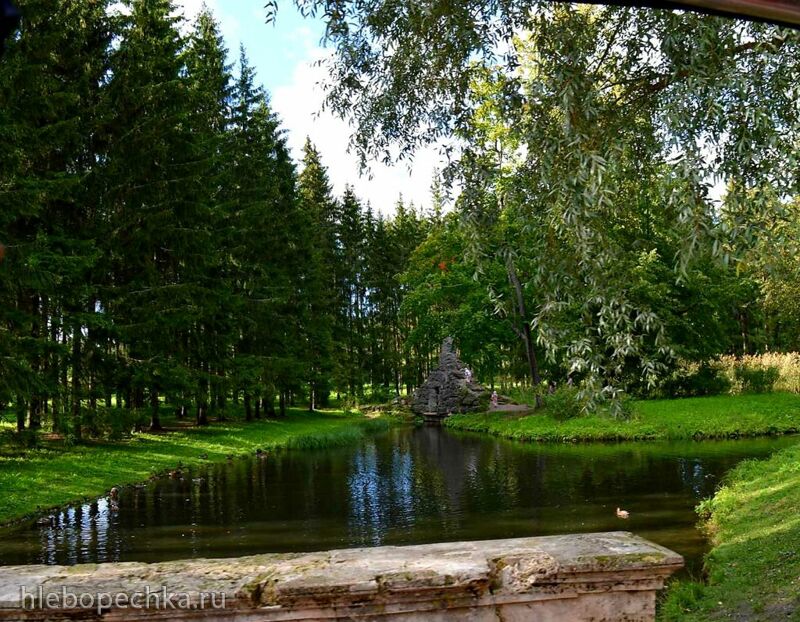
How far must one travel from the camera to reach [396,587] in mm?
3893

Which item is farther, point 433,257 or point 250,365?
point 433,257

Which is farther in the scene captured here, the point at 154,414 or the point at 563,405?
the point at 563,405

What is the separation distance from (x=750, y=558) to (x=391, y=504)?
25.2ft

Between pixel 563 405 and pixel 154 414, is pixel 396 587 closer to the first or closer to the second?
pixel 154 414

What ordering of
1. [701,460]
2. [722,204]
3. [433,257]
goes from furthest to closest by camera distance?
[433,257], [701,460], [722,204]

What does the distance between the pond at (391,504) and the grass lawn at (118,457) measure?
746 millimetres

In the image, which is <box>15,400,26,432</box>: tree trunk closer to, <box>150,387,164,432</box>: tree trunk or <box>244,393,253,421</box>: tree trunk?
<box>150,387,164,432</box>: tree trunk

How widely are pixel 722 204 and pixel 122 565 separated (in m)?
4.89

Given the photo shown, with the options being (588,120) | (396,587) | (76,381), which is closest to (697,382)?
(76,381)

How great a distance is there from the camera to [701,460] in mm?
18719

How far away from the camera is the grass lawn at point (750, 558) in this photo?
6.79 m

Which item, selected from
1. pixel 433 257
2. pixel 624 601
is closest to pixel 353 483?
pixel 624 601

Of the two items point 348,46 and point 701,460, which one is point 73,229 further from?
point 701,460

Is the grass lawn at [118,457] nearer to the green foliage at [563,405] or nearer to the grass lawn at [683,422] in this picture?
the grass lawn at [683,422]
